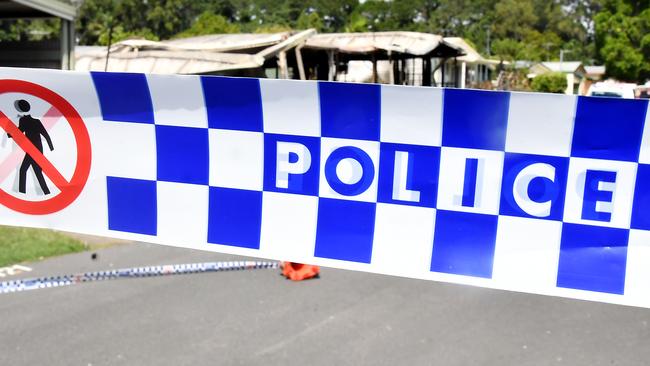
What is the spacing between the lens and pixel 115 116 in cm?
289

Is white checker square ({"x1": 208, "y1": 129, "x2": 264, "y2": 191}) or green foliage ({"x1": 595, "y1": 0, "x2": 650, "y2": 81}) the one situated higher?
green foliage ({"x1": 595, "y1": 0, "x2": 650, "y2": 81})

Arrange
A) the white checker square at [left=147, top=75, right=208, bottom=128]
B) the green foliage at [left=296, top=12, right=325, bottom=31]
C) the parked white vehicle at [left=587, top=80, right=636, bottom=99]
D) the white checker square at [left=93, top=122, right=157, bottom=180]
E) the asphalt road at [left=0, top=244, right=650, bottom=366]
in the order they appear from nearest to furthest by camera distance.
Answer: the white checker square at [left=147, top=75, right=208, bottom=128]
the white checker square at [left=93, top=122, right=157, bottom=180]
the asphalt road at [left=0, top=244, right=650, bottom=366]
the parked white vehicle at [left=587, top=80, right=636, bottom=99]
the green foliage at [left=296, top=12, right=325, bottom=31]

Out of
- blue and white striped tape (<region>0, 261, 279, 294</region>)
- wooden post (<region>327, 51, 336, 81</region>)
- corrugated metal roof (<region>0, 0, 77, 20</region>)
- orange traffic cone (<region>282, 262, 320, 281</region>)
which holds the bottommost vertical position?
blue and white striped tape (<region>0, 261, 279, 294</region>)

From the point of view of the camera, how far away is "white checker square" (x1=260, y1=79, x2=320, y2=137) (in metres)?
2.62

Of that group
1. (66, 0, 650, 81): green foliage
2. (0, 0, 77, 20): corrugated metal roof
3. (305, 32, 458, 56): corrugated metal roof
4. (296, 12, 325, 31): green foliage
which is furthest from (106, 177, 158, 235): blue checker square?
(296, 12, 325, 31): green foliage

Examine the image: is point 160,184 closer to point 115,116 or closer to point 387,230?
point 115,116

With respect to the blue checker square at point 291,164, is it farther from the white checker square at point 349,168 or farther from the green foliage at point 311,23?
the green foliage at point 311,23

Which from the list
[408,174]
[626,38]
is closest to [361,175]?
[408,174]

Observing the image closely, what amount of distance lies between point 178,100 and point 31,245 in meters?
5.97

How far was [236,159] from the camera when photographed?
2.76 meters

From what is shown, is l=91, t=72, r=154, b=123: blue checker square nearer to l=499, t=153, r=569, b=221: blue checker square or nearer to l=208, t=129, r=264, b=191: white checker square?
l=208, t=129, r=264, b=191: white checker square

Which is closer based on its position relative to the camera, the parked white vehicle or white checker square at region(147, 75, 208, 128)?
white checker square at region(147, 75, 208, 128)

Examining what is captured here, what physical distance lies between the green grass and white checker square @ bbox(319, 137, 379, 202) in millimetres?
5799

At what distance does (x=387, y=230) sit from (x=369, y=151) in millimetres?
316
